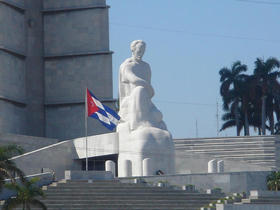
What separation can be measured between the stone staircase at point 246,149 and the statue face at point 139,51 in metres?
6.53

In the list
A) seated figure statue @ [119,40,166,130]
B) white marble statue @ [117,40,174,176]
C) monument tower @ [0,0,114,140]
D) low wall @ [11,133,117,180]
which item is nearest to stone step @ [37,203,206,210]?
white marble statue @ [117,40,174,176]

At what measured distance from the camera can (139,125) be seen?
46.2 metres

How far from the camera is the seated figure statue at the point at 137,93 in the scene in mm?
46312

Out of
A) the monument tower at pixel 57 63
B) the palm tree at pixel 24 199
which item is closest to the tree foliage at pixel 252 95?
the monument tower at pixel 57 63

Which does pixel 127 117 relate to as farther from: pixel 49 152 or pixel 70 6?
pixel 70 6

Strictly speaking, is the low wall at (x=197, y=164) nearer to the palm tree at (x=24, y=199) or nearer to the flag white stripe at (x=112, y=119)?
the flag white stripe at (x=112, y=119)

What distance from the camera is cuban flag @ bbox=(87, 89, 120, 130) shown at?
1761 inches

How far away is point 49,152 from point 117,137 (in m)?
3.14

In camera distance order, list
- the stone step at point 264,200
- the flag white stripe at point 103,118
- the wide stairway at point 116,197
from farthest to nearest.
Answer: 1. the flag white stripe at point 103,118
2. the stone step at point 264,200
3. the wide stairway at point 116,197

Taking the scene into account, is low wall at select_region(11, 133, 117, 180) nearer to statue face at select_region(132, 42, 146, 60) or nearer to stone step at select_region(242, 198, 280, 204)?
statue face at select_region(132, 42, 146, 60)

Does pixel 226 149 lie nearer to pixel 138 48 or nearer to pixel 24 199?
pixel 138 48

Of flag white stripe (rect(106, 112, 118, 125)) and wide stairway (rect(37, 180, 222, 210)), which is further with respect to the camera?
flag white stripe (rect(106, 112, 118, 125))

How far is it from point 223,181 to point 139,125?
4323 millimetres

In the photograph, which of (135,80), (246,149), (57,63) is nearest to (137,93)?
(135,80)
